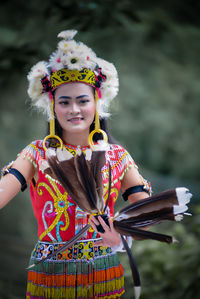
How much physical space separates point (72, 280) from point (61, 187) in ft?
1.46

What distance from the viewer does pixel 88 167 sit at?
5.49ft

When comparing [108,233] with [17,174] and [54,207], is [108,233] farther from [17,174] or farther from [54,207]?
[17,174]

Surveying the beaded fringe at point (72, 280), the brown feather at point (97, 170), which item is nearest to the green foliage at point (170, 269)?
the beaded fringe at point (72, 280)

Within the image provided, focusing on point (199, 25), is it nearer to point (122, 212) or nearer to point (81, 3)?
point (81, 3)

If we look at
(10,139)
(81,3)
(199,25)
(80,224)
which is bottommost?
(80,224)

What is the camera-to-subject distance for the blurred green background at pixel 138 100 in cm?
270

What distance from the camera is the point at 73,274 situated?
1815 millimetres

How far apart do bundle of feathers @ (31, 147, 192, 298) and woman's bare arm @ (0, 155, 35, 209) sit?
235 mm

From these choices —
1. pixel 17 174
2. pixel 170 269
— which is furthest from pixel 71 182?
pixel 170 269

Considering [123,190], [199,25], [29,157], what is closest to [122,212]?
[123,190]

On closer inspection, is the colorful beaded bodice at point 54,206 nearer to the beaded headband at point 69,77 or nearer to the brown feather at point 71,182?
the brown feather at point 71,182

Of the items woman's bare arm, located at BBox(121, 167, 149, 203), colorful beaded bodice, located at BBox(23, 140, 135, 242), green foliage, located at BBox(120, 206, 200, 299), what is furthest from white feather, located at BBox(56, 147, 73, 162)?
green foliage, located at BBox(120, 206, 200, 299)

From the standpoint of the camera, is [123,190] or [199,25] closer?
[123,190]

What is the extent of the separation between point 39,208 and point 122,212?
18.0 inches
